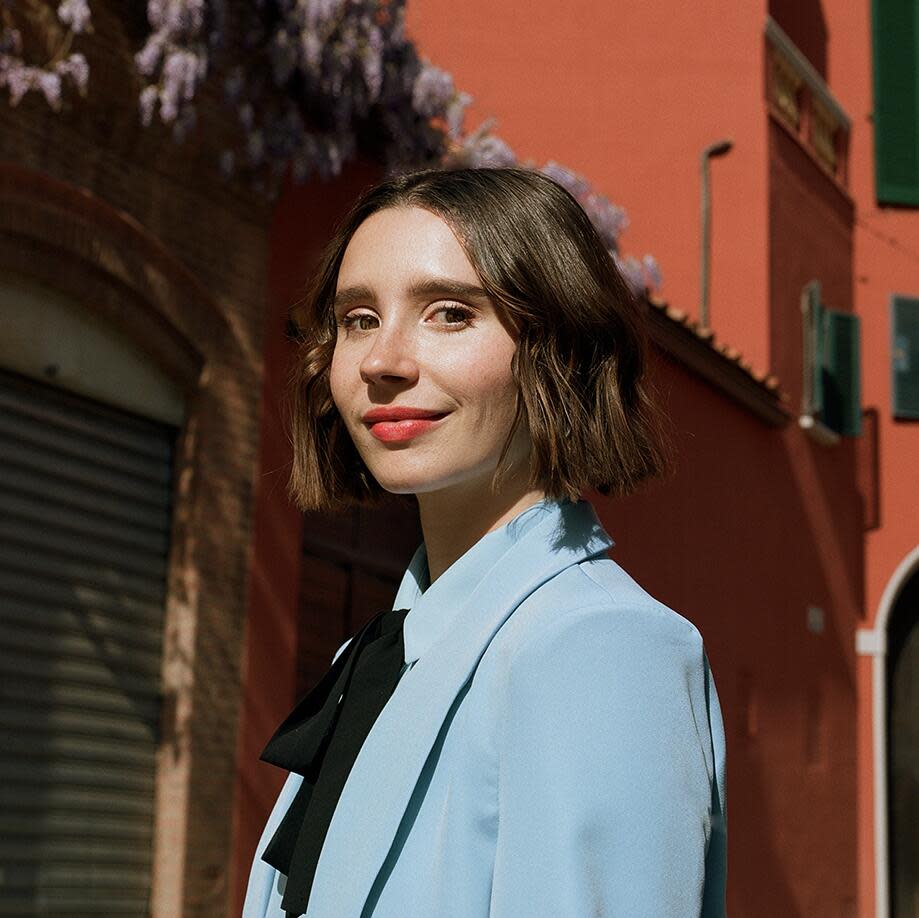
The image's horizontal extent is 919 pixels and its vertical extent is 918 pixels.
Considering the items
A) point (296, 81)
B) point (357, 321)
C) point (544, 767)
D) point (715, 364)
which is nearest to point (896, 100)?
point (715, 364)

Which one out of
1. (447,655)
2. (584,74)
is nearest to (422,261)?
(447,655)

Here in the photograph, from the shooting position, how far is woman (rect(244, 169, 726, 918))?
1577 mm

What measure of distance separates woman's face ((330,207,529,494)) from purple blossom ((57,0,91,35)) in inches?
235

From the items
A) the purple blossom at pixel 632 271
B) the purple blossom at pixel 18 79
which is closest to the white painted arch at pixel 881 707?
the purple blossom at pixel 632 271

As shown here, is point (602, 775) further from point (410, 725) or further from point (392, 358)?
point (392, 358)

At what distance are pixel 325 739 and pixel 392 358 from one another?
452mm

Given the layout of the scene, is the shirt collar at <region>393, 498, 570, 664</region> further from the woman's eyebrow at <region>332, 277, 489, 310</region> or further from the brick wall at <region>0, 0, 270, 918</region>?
the brick wall at <region>0, 0, 270, 918</region>

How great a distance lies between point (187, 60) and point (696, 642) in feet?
22.7

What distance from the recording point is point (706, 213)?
14508 millimetres

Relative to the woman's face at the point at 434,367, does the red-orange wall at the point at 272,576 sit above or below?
above

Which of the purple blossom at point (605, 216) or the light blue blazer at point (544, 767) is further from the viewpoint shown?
the purple blossom at point (605, 216)

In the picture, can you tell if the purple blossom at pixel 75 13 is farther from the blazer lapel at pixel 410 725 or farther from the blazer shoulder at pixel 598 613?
the blazer shoulder at pixel 598 613

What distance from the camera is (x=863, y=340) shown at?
16281 millimetres

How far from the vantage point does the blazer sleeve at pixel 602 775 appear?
155 centimetres
